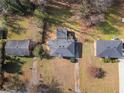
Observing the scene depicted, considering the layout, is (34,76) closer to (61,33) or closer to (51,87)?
(51,87)

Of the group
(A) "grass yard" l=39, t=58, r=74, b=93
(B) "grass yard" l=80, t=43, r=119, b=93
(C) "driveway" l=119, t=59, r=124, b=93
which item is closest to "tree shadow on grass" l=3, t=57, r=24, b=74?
(A) "grass yard" l=39, t=58, r=74, b=93

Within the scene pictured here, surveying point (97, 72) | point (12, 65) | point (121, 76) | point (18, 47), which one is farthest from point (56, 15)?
point (121, 76)

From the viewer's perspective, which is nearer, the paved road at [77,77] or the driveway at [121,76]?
the driveway at [121,76]

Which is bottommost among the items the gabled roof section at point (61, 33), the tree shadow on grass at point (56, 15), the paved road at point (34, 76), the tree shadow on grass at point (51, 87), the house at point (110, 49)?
the tree shadow on grass at point (51, 87)

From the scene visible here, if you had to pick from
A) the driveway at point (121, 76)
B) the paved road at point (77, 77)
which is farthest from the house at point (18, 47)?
the driveway at point (121, 76)

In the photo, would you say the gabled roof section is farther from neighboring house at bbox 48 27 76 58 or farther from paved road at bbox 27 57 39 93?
paved road at bbox 27 57 39 93

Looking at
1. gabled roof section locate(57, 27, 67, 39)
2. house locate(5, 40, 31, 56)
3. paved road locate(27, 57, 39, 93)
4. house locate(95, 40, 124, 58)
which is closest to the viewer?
house locate(95, 40, 124, 58)

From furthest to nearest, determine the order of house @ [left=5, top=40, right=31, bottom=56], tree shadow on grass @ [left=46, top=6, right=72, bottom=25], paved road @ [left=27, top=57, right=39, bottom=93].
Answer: tree shadow on grass @ [left=46, top=6, right=72, bottom=25], paved road @ [left=27, top=57, right=39, bottom=93], house @ [left=5, top=40, right=31, bottom=56]

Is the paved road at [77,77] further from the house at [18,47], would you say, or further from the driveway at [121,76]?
the house at [18,47]
